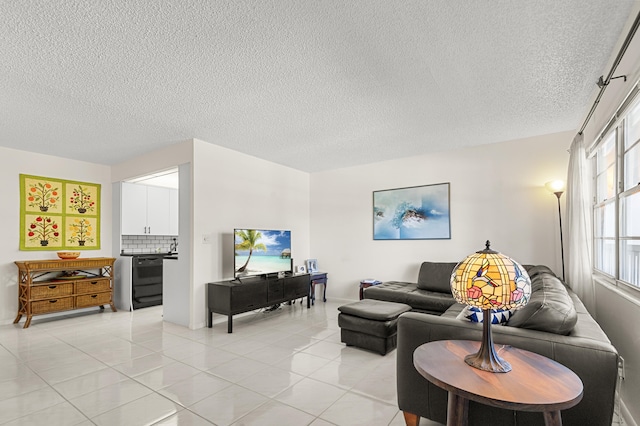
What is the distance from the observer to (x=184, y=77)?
262 centimetres

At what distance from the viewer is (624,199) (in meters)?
2.40

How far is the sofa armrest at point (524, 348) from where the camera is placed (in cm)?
145

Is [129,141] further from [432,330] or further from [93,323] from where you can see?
[432,330]

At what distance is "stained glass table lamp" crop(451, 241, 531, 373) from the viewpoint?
134 cm

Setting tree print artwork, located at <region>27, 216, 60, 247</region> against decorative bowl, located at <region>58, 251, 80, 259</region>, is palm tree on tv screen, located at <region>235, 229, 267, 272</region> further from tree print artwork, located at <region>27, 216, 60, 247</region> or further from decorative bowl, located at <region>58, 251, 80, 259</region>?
tree print artwork, located at <region>27, 216, 60, 247</region>

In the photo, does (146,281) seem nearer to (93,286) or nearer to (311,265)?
(93,286)

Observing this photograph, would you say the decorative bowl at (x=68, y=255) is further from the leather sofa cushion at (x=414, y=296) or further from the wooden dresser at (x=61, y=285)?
the leather sofa cushion at (x=414, y=296)

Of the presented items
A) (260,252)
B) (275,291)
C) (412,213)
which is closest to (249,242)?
(260,252)

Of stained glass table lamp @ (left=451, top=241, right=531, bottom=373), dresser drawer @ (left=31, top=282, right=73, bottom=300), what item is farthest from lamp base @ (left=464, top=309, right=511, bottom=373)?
dresser drawer @ (left=31, top=282, right=73, bottom=300)

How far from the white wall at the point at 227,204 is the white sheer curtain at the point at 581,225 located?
4.14 metres

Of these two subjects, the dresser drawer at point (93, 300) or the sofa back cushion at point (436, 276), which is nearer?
the sofa back cushion at point (436, 276)

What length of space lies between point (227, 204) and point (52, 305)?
295 cm

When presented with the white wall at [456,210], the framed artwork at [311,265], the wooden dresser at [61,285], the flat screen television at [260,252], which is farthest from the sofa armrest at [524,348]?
the wooden dresser at [61,285]

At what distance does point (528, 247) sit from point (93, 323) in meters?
6.20
